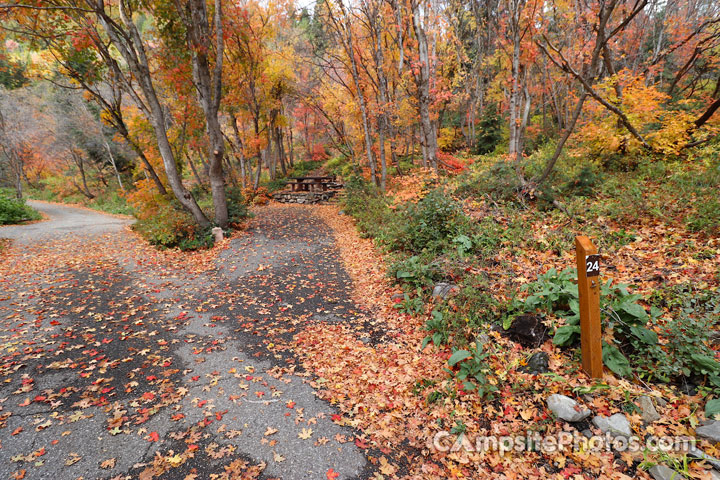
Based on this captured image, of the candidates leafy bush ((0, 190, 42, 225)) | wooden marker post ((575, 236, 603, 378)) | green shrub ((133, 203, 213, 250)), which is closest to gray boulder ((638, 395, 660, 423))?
wooden marker post ((575, 236, 603, 378))

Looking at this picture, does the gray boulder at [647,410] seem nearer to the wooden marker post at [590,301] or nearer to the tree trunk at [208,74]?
the wooden marker post at [590,301]

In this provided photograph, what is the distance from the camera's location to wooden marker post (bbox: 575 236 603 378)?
2.86 metres

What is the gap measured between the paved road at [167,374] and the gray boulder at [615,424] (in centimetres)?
219

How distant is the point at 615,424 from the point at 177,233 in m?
11.1

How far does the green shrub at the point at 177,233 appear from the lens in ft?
31.3

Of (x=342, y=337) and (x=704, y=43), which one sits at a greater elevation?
(x=704, y=43)

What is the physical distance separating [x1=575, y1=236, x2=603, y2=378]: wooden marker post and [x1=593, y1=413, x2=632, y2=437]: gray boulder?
15.5 inches

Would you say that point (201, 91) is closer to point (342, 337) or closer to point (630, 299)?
point (342, 337)

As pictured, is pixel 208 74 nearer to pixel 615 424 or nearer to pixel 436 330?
pixel 436 330

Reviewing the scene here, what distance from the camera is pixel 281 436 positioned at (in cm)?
309

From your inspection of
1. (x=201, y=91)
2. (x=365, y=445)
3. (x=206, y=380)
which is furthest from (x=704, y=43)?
(x=201, y=91)

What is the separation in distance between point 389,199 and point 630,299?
7.91 metres

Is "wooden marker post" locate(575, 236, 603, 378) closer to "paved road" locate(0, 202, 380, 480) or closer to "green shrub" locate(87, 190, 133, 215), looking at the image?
"paved road" locate(0, 202, 380, 480)

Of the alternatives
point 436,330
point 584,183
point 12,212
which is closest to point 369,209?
point 584,183
